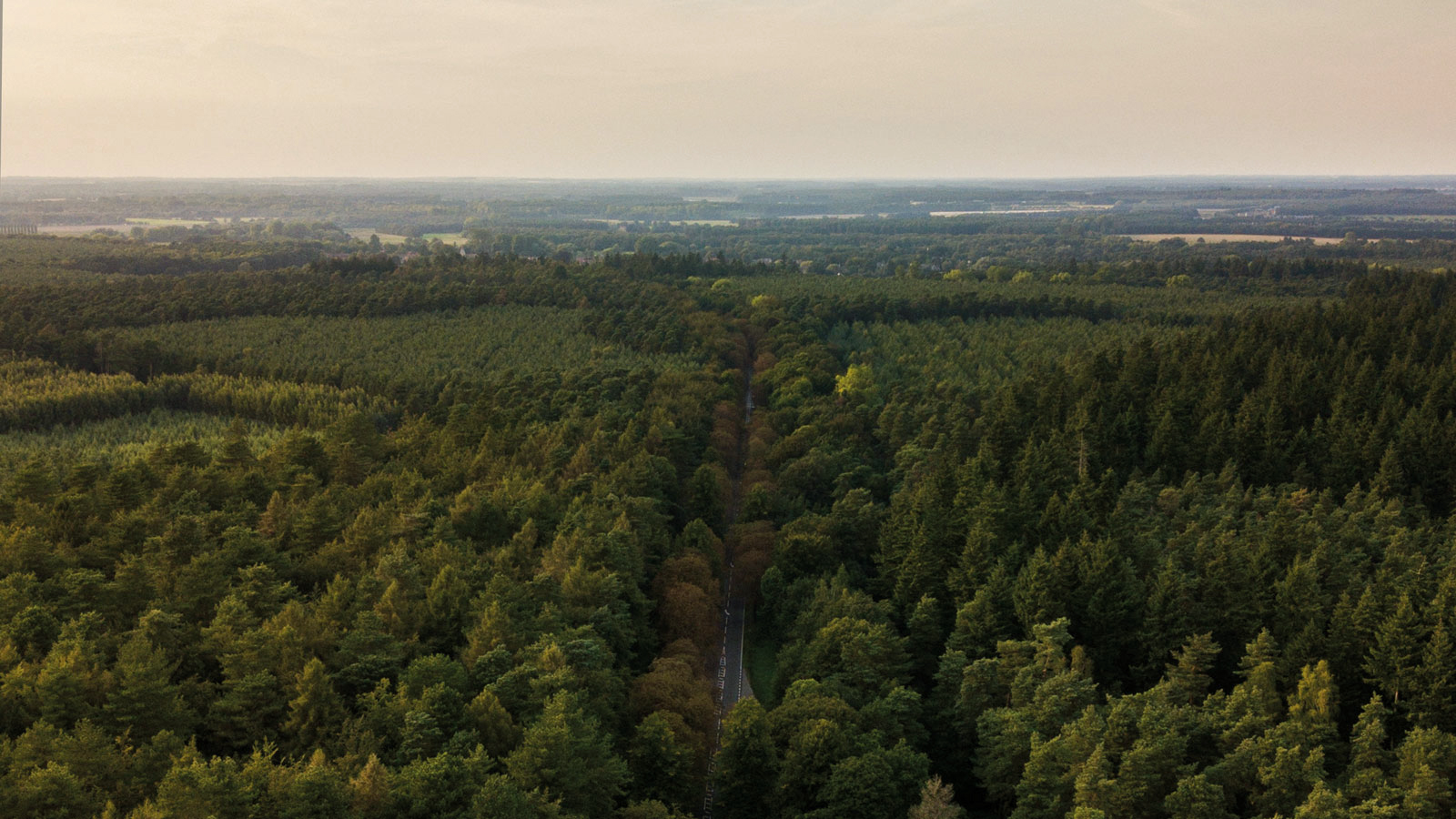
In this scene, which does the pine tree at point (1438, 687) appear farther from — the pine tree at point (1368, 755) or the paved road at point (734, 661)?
the paved road at point (734, 661)

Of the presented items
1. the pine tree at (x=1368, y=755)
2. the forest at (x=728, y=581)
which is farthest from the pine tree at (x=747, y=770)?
the pine tree at (x=1368, y=755)

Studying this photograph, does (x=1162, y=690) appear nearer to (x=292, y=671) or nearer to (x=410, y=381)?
(x=292, y=671)

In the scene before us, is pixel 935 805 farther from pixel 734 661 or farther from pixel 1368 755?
pixel 734 661

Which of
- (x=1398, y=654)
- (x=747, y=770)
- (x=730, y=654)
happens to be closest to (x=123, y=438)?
(x=730, y=654)

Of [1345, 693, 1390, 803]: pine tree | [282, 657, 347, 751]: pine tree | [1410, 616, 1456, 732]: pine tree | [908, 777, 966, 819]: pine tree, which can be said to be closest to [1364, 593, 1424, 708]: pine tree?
[1410, 616, 1456, 732]: pine tree

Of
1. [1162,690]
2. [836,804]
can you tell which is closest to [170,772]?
[836,804]

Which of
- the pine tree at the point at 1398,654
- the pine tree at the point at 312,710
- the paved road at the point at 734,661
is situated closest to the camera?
the pine tree at the point at 312,710
